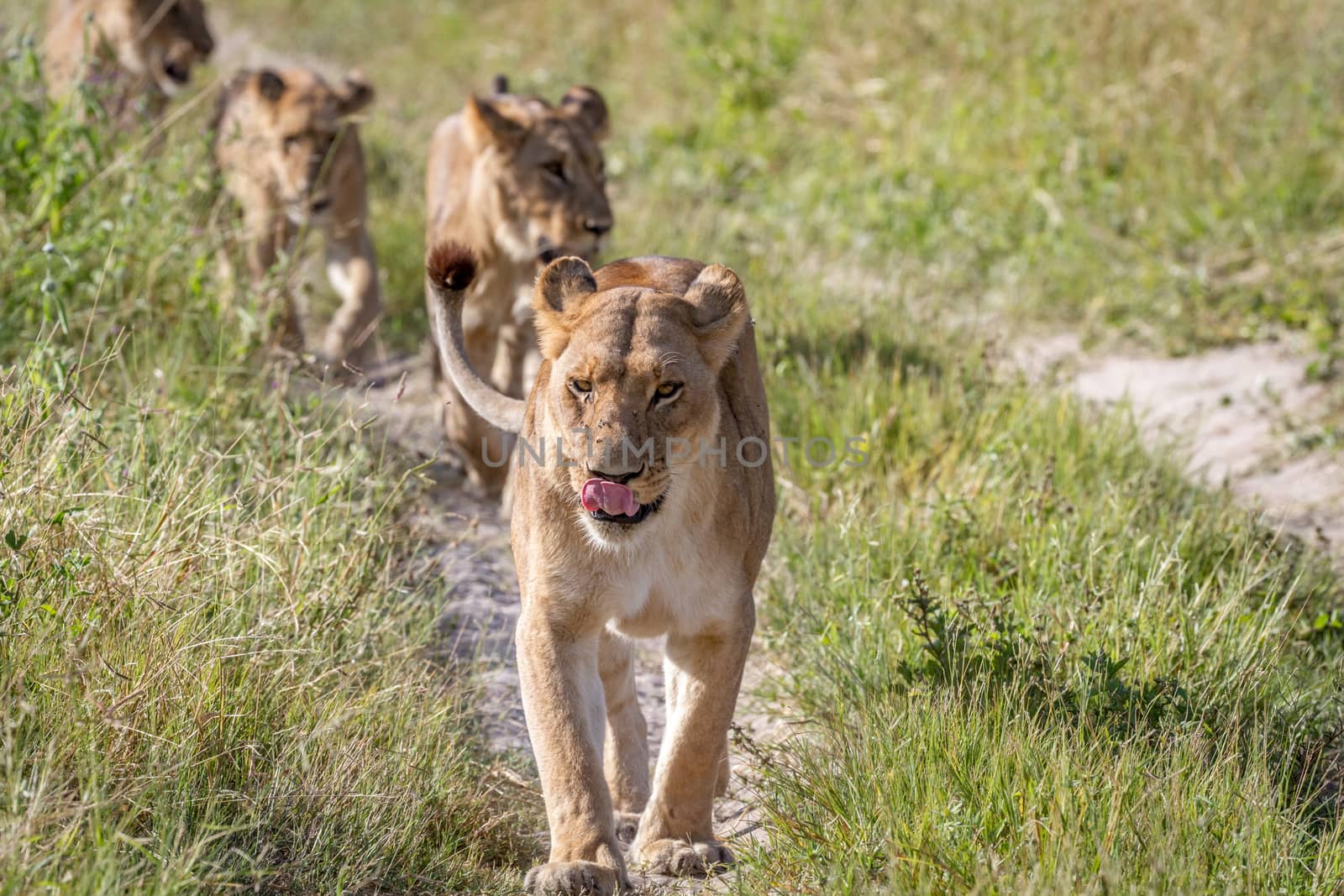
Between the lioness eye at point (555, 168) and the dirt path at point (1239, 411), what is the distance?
6.92ft

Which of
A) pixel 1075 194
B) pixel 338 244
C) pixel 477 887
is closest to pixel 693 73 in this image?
pixel 1075 194

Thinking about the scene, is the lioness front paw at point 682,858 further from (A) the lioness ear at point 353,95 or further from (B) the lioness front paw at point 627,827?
(A) the lioness ear at point 353,95

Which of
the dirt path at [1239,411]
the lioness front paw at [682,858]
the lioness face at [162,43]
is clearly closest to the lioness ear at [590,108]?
the dirt path at [1239,411]

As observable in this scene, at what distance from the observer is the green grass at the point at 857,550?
3.23m

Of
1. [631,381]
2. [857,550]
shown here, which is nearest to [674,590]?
[631,381]

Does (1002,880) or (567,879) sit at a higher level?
(1002,880)

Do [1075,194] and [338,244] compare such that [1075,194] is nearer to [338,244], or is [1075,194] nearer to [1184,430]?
[1184,430]

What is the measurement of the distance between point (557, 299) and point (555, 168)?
8.91 ft

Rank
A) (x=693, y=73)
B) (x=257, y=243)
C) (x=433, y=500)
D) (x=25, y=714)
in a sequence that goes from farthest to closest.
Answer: (x=693, y=73) → (x=257, y=243) → (x=433, y=500) → (x=25, y=714)

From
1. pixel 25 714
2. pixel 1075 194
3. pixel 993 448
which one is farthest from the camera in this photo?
pixel 1075 194

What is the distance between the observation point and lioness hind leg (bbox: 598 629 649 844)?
411 centimetres

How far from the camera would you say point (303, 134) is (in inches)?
290

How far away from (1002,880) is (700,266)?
1958 mm

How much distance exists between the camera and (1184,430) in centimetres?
643
